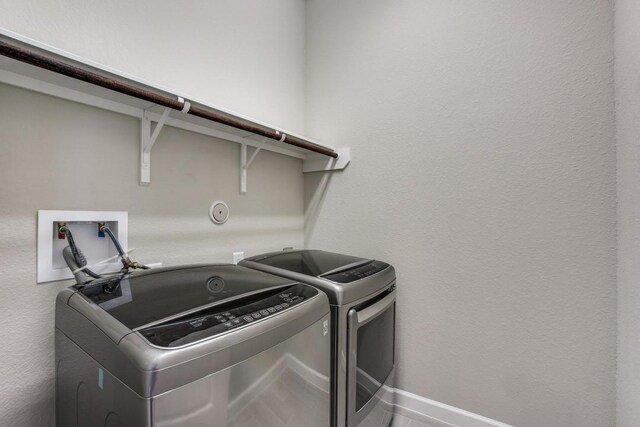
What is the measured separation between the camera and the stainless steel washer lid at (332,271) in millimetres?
1020

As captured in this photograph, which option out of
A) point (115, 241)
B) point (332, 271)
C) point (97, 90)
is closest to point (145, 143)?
point (97, 90)

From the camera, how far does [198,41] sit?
1.28 meters

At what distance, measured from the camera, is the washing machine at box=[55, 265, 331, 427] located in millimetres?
519

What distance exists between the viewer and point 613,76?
1.06 metres

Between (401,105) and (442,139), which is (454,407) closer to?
(442,139)

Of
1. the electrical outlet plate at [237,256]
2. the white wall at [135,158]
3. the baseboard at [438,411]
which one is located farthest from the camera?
the electrical outlet plate at [237,256]

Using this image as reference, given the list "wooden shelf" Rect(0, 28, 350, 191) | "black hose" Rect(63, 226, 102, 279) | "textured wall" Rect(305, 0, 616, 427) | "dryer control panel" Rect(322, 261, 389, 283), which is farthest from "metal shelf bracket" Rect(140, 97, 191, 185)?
"textured wall" Rect(305, 0, 616, 427)

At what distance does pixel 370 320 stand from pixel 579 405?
0.91 m

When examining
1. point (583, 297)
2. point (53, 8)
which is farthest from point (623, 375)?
point (53, 8)

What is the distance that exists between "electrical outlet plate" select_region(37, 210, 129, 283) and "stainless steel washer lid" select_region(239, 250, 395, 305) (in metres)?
0.52

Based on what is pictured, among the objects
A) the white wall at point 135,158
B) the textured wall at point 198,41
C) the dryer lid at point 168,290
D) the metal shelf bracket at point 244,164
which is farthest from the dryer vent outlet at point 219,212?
the textured wall at point 198,41

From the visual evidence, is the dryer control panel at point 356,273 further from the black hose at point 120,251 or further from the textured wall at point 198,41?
the textured wall at point 198,41

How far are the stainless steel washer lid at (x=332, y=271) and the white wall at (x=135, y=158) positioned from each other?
0.28 metres

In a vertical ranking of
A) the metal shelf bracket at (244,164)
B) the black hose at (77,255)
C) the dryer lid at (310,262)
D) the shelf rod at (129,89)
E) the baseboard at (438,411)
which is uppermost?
the shelf rod at (129,89)
